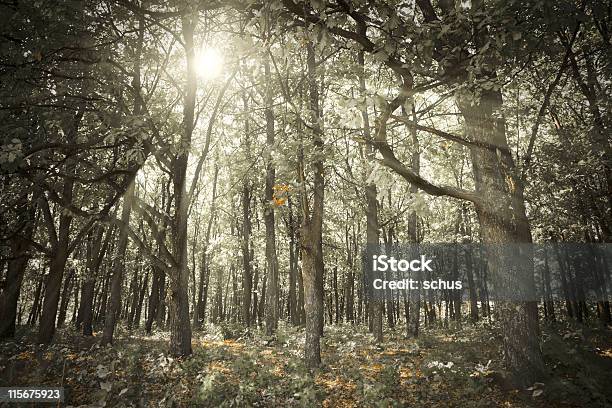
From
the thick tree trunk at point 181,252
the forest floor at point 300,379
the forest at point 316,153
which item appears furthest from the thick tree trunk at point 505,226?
the thick tree trunk at point 181,252

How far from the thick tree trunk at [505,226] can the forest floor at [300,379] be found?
0.59 m

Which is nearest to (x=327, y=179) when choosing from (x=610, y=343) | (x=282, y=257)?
(x=610, y=343)

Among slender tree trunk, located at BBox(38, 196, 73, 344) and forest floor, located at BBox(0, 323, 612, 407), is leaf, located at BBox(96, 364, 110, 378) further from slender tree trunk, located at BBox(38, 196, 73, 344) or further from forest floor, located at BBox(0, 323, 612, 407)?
slender tree trunk, located at BBox(38, 196, 73, 344)

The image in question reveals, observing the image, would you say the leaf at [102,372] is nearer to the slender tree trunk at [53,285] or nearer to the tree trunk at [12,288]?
the slender tree trunk at [53,285]

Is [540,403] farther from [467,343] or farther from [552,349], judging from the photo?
[467,343]

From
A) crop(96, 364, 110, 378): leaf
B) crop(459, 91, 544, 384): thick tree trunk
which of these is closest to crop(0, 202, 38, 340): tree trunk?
crop(96, 364, 110, 378): leaf

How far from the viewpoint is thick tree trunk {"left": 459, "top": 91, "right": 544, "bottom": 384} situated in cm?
738

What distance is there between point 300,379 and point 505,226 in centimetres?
606

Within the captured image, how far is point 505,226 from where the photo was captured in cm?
745

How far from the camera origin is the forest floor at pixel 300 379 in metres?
7.82

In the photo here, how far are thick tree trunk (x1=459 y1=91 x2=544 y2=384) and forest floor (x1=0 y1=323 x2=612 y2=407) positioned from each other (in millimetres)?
594

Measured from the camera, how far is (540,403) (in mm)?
7098

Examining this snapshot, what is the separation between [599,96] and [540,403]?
8098 mm

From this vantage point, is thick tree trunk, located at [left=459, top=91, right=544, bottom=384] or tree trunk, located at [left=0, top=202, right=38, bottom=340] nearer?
thick tree trunk, located at [left=459, top=91, right=544, bottom=384]
